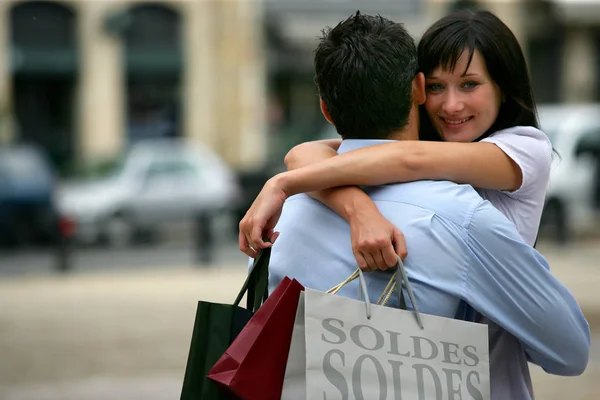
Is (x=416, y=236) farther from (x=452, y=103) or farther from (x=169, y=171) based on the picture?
(x=169, y=171)

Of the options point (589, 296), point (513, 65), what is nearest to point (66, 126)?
point (589, 296)

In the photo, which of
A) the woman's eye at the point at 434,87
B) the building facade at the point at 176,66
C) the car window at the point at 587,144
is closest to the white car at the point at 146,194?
the car window at the point at 587,144

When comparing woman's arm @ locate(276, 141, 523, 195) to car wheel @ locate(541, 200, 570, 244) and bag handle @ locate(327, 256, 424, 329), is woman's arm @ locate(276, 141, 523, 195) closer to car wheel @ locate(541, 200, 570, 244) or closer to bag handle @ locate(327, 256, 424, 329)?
bag handle @ locate(327, 256, 424, 329)

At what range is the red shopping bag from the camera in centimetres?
193

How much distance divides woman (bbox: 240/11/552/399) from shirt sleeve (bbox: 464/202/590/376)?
0.37 feet

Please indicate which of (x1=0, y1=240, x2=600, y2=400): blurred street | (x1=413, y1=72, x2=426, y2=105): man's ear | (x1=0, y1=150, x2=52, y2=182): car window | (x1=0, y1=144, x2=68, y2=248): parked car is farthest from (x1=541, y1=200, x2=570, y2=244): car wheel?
(x1=413, y1=72, x2=426, y2=105): man's ear

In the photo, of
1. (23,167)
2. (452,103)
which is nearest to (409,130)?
(452,103)

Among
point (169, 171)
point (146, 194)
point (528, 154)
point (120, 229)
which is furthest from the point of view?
point (169, 171)

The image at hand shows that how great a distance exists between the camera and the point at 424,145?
2.16 meters

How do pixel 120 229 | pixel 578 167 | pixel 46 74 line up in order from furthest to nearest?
pixel 46 74 → pixel 120 229 → pixel 578 167

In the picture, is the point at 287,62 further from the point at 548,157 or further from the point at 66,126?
the point at 548,157

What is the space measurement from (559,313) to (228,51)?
89.8ft

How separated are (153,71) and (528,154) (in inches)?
1061

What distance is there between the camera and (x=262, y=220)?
7.16 feet
